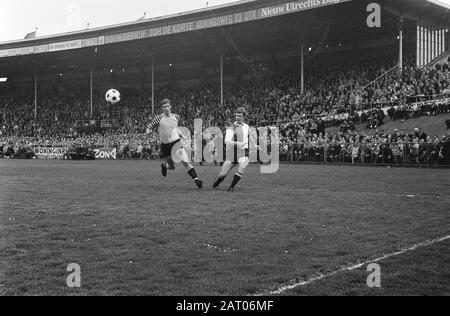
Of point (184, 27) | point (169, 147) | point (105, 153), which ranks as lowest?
point (105, 153)

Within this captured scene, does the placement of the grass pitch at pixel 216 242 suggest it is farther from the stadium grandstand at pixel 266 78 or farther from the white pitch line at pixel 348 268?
the stadium grandstand at pixel 266 78

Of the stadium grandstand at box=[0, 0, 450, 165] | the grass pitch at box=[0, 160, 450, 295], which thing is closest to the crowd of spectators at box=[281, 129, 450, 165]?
the stadium grandstand at box=[0, 0, 450, 165]

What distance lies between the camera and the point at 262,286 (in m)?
4.39

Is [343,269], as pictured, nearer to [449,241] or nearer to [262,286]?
[262,286]

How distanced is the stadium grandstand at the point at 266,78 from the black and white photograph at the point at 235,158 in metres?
0.14

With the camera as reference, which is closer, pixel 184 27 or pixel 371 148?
pixel 371 148

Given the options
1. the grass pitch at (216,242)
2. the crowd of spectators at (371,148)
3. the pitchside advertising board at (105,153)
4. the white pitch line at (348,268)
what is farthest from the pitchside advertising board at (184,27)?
the white pitch line at (348,268)

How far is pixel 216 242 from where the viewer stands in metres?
6.12

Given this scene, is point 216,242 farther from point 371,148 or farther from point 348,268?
point 371,148

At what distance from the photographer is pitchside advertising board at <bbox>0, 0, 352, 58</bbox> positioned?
1369 inches

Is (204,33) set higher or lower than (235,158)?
higher

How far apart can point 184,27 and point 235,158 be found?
3078 cm

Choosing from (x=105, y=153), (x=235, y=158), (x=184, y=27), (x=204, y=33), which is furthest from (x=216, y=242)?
(x=204, y=33)

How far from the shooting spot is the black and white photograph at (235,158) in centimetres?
486
